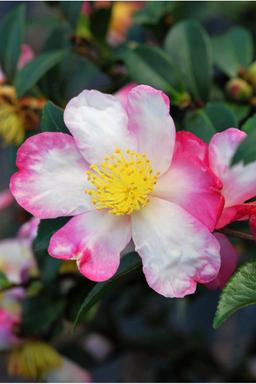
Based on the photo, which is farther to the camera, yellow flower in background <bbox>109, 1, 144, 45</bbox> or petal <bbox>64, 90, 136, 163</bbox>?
yellow flower in background <bbox>109, 1, 144, 45</bbox>

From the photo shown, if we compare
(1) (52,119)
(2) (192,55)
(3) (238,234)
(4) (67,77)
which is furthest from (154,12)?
(3) (238,234)

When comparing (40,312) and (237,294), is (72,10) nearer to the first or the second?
(40,312)

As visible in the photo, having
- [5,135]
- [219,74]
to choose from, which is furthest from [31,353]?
[219,74]

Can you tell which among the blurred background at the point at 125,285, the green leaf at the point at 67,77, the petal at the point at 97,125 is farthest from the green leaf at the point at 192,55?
the petal at the point at 97,125

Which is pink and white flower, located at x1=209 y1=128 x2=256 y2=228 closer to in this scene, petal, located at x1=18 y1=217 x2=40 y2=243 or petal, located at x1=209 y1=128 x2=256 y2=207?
petal, located at x1=209 y1=128 x2=256 y2=207

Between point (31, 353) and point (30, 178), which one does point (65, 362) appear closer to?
point (31, 353)

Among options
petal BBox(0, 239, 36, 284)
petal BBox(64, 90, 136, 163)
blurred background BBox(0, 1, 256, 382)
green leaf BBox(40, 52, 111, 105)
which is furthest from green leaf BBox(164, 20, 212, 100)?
petal BBox(0, 239, 36, 284)
